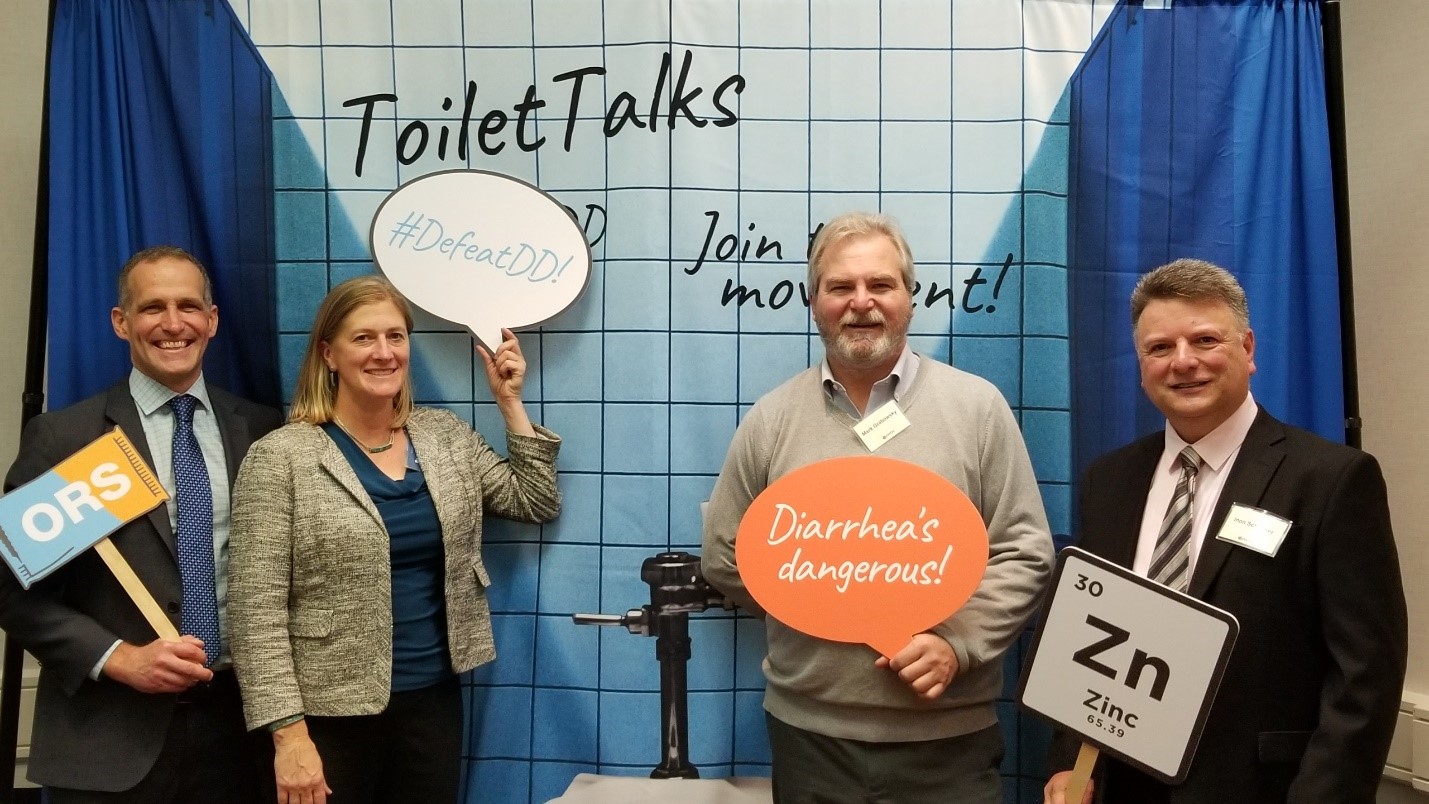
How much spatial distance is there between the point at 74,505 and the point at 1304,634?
6.20ft

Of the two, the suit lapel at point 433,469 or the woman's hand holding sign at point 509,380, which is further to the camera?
the woman's hand holding sign at point 509,380

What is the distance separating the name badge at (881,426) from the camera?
1611mm

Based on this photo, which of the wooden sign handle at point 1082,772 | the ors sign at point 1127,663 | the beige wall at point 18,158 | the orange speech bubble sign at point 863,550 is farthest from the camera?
the beige wall at point 18,158

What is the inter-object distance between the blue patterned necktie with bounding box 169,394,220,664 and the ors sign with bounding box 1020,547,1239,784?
135cm

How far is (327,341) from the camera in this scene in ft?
5.75

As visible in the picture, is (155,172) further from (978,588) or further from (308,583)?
(978,588)

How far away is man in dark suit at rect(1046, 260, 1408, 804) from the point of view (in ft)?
4.26

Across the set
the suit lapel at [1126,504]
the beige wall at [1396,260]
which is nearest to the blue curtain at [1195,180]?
the beige wall at [1396,260]

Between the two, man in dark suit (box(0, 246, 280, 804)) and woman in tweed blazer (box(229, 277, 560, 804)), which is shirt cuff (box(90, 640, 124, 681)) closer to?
man in dark suit (box(0, 246, 280, 804))

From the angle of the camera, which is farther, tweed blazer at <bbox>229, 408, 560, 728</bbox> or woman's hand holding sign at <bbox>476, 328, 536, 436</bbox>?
woman's hand holding sign at <bbox>476, 328, 536, 436</bbox>

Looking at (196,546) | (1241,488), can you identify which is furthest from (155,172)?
(1241,488)

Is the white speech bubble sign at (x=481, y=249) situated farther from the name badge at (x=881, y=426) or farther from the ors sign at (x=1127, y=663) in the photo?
the ors sign at (x=1127, y=663)

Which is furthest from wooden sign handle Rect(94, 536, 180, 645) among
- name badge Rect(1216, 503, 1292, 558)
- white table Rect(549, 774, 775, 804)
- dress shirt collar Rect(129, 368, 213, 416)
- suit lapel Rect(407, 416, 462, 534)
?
name badge Rect(1216, 503, 1292, 558)

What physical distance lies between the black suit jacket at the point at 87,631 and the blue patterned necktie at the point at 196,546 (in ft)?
0.07
